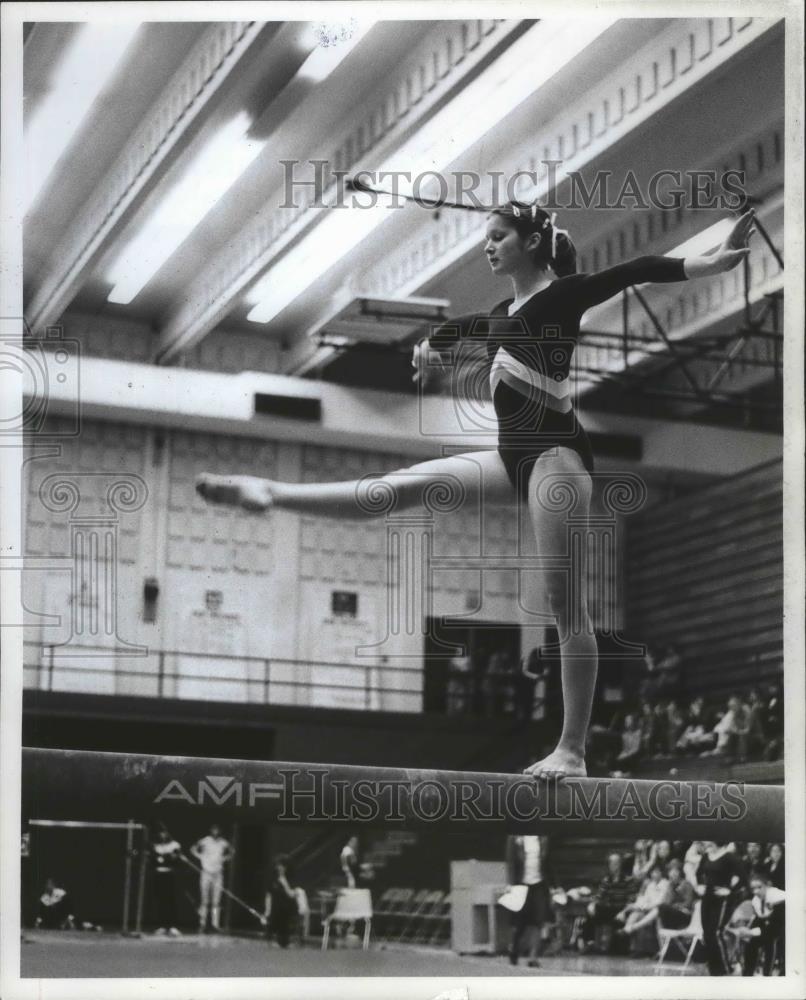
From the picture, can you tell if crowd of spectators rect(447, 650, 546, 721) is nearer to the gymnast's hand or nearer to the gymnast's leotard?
the gymnast's leotard

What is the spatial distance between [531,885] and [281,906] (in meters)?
2.59

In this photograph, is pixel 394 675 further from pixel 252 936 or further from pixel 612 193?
pixel 612 193

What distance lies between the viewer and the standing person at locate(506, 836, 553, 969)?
40.7 feet

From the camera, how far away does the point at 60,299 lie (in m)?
6.60

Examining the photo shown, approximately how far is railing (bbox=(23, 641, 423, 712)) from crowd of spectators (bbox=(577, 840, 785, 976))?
354 centimetres

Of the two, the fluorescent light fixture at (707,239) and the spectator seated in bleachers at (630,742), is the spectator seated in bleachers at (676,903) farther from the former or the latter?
the fluorescent light fixture at (707,239)

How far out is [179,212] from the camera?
7.80m

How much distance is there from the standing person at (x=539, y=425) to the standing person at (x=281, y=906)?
27.8 ft

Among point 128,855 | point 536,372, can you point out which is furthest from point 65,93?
point 128,855

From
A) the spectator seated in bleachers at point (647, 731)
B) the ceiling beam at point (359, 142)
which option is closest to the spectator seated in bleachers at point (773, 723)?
the spectator seated in bleachers at point (647, 731)

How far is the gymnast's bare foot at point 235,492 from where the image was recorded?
17.7 feet

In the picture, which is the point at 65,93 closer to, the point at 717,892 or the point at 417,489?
the point at 417,489

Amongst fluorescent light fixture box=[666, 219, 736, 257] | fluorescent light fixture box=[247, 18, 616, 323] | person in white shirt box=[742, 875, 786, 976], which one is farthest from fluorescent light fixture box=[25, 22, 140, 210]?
person in white shirt box=[742, 875, 786, 976]

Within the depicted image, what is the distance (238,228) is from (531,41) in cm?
245
